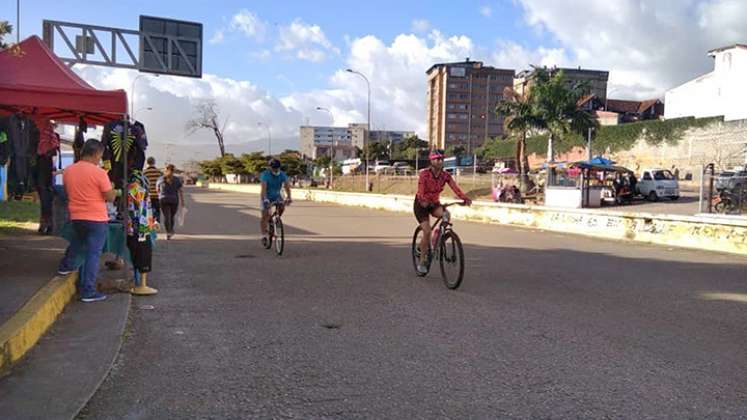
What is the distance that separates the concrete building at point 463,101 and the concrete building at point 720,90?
3989 inches

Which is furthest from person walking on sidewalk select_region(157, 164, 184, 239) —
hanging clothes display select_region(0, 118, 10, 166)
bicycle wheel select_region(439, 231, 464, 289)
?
bicycle wheel select_region(439, 231, 464, 289)

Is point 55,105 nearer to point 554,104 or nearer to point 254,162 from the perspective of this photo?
point 554,104

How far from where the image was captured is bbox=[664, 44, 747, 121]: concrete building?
53.0m

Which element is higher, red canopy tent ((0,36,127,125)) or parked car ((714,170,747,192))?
red canopy tent ((0,36,127,125))

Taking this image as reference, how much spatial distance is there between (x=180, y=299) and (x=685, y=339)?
17.2 feet

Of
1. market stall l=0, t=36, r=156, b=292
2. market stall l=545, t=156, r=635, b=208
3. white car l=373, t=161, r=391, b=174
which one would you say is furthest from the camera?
white car l=373, t=161, r=391, b=174

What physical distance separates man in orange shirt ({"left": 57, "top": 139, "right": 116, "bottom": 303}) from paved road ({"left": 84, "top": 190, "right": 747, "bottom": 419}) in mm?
706

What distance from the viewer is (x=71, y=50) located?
1986 centimetres

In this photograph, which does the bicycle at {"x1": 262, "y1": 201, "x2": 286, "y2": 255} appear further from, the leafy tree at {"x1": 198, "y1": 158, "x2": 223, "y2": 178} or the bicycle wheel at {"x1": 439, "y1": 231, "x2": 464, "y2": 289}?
the leafy tree at {"x1": 198, "y1": 158, "x2": 223, "y2": 178}

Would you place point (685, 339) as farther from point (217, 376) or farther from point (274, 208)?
point (274, 208)

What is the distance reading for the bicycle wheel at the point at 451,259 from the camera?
7523 mm

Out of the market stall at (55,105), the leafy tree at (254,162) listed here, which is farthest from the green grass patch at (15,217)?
the leafy tree at (254,162)

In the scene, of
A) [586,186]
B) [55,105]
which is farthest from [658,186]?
[55,105]

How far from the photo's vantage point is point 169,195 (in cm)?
1366
